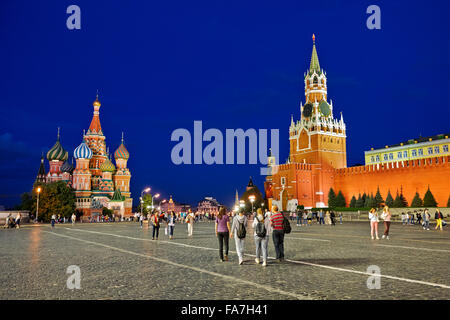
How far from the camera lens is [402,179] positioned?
170ft

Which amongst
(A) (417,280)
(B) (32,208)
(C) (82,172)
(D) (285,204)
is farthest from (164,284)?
(C) (82,172)

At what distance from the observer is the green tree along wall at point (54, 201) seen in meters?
49.3

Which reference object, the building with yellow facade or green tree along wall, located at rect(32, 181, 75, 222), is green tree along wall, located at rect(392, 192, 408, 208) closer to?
the building with yellow facade

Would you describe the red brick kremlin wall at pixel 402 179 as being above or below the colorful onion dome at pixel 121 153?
below

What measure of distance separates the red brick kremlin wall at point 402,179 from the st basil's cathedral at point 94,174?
40860 mm

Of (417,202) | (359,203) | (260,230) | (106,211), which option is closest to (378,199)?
(359,203)

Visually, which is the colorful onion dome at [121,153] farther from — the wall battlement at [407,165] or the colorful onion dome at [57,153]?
the wall battlement at [407,165]

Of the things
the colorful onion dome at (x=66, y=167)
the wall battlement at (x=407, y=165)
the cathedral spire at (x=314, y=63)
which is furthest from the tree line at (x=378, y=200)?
the colorful onion dome at (x=66, y=167)

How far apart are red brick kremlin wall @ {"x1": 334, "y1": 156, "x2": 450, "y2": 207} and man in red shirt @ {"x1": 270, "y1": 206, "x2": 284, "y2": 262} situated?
45.6 metres

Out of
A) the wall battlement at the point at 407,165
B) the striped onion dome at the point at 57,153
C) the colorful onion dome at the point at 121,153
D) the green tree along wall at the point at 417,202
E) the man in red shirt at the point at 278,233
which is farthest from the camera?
the colorful onion dome at the point at 121,153
